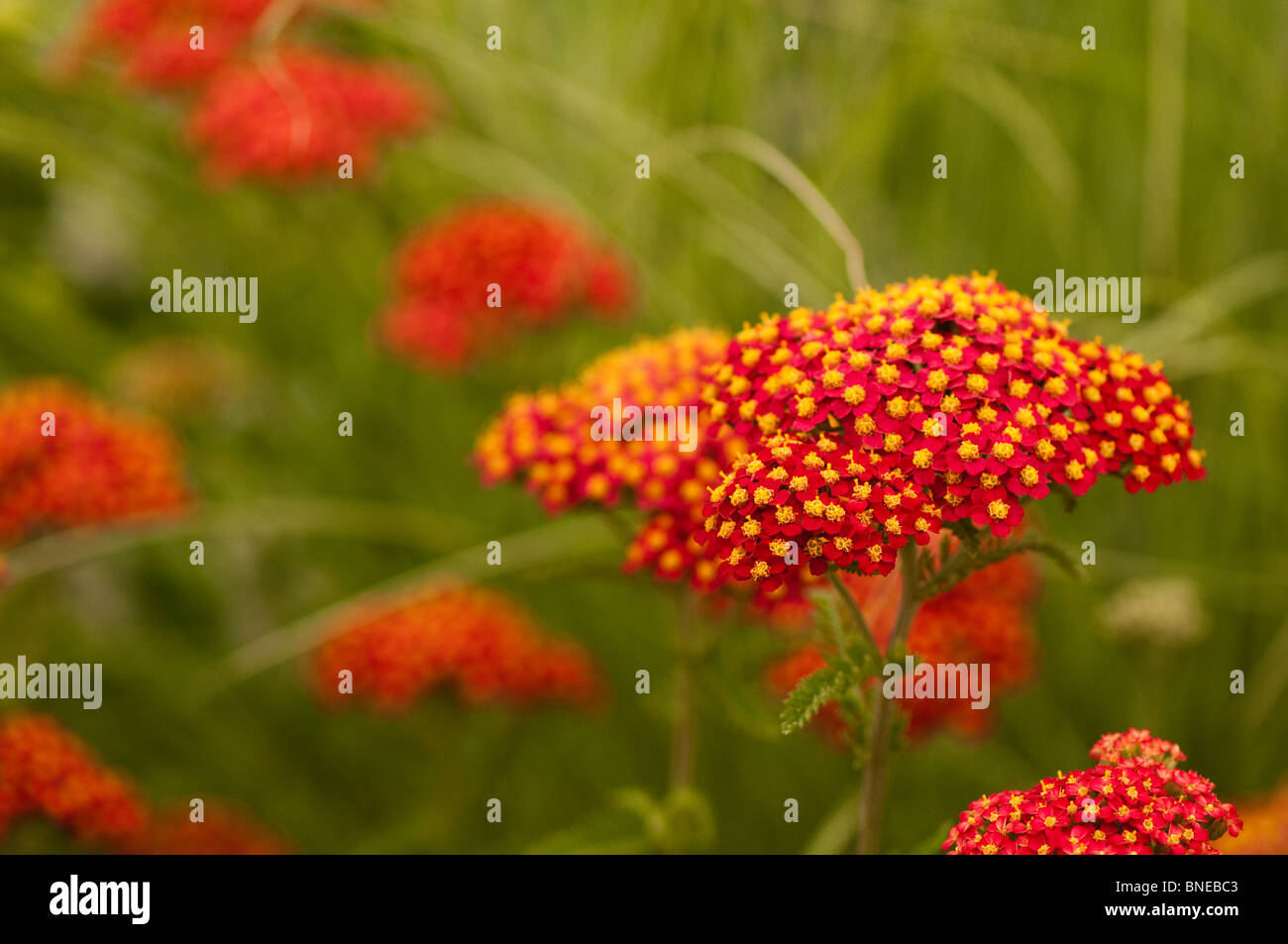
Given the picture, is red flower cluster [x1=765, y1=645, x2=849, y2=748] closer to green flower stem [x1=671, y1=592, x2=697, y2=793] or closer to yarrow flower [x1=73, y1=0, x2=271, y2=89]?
green flower stem [x1=671, y1=592, x2=697, y2=793]

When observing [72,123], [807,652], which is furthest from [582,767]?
[72,123]

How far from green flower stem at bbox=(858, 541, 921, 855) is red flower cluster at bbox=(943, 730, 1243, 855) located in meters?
0.07

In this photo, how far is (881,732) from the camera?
2.15 ft

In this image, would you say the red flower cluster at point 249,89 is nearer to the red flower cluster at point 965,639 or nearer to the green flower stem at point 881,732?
the red flower cluster at point 965,639

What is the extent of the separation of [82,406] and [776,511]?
0.93 m

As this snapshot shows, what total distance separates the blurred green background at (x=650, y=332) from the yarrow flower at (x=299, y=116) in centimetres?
8

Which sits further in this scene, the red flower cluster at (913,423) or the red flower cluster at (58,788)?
the red flower cluster at (58,788)

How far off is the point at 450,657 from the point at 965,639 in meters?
0.47

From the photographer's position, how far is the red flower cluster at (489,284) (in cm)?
138

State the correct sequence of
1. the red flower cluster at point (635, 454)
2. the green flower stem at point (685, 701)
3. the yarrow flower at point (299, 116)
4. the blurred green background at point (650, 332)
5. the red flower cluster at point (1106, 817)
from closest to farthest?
the red flower cluster at point (1106, 817) < the red flower cluster at point (635, 454) < the green flower stem at point (685, 701) < the blurred green background at point (650, 332) < the yarrow flower at point (299, 116)

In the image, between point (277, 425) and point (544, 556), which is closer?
point (544, 556)

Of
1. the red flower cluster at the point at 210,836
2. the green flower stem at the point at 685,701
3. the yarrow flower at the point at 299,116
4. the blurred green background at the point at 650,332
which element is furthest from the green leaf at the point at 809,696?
the yarrow flower at the point at 299,116

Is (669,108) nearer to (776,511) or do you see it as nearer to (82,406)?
(82,406)
